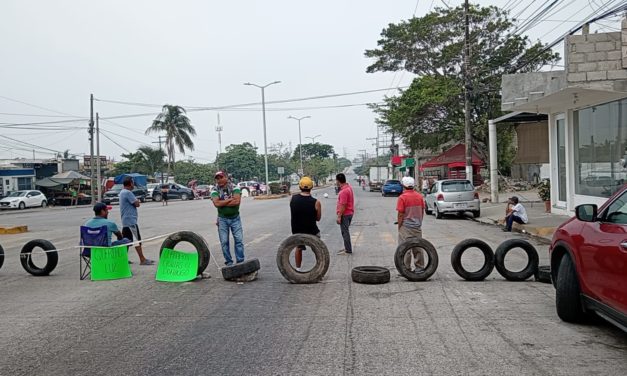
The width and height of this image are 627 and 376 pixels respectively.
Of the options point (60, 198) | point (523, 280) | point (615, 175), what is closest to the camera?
point (523, 280)

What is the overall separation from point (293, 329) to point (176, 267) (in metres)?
3.68

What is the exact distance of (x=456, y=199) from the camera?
2253cm

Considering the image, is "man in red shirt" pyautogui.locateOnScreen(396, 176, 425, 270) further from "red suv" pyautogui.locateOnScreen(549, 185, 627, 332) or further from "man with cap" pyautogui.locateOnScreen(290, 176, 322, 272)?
"red suv" pyautogui.locateOnScreen(549, 185, 627, 332)

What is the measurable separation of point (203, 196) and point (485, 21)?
33101 mm

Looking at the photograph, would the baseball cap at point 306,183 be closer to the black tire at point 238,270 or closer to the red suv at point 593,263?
the black tire at point 238,270

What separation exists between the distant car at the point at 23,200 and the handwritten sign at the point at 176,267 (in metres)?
41.3

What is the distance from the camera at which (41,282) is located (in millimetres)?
9484

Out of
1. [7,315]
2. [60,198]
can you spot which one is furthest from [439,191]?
[60,198]

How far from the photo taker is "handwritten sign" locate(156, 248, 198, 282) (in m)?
9.20

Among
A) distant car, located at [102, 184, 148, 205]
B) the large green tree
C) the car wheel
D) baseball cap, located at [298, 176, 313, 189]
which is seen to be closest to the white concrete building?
the car wheel

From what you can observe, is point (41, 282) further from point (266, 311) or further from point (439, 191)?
point (439, 191)

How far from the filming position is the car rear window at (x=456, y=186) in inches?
899

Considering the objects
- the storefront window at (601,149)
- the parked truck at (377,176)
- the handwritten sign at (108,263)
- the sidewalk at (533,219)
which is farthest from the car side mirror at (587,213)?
the parked truck at (377,176)

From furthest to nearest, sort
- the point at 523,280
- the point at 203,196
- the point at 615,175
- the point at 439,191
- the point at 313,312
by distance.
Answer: the point at 203,196 → the point at 439,191 → the point at 615,175 → the point at 523,280 → the point at 313,312
